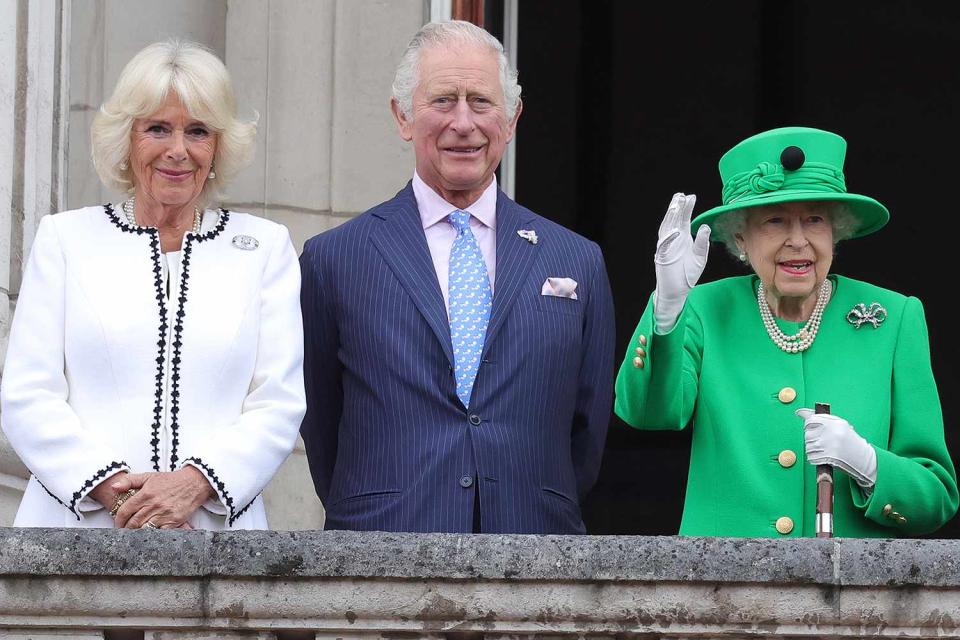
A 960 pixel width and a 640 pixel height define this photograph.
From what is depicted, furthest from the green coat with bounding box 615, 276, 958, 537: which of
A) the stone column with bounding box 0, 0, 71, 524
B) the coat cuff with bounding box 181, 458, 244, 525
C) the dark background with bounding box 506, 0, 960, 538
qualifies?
the dark background with bounding box 506, 0, 960, 538

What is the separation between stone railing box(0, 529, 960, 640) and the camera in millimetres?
3484

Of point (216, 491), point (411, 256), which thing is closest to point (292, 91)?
point (411, 256)

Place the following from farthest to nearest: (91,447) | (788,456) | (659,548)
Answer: (788,456) → (91,447) → (659,548)

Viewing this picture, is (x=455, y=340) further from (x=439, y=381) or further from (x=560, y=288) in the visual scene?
(x=560, y=288)

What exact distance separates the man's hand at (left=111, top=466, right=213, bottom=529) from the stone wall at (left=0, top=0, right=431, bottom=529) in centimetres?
222

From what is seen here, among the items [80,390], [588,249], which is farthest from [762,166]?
[80,390]

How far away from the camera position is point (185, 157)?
4148mm

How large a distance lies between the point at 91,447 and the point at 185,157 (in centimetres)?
59

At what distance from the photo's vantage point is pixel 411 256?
442 centimetres

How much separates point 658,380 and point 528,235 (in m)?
0.44

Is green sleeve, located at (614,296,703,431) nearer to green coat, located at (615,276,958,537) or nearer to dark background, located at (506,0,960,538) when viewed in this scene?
green coat, located at (615,276,958,537)

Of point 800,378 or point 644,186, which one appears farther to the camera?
point 644,186

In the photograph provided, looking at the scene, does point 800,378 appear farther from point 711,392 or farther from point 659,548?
point 659,548

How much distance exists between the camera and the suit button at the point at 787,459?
14.2 feet
